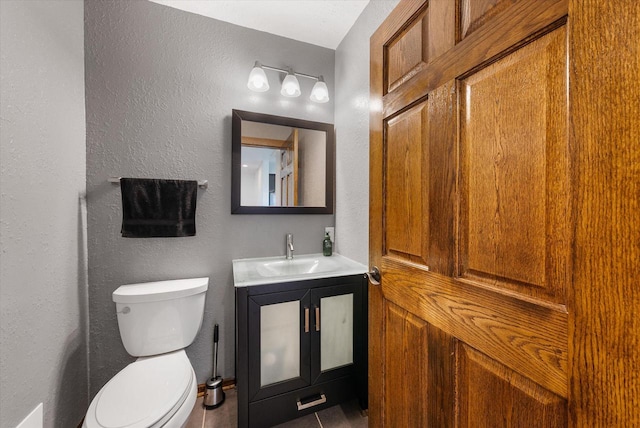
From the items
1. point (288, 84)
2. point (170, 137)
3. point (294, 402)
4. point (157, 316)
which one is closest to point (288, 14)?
point (288, 84)

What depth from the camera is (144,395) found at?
1.02 metres

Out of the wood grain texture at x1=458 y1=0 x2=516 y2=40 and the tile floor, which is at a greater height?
the wood grain texture at x1=458 y1=0 x2=516 y2=40

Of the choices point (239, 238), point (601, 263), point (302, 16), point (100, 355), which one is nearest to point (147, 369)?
point (100, 355)

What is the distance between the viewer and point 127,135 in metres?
1.48

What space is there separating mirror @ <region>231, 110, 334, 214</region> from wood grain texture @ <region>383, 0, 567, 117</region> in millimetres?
1114

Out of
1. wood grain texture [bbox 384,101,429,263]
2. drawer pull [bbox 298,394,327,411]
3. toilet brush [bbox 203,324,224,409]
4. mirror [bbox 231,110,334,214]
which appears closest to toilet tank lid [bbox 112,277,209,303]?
toilet brush [bbox 203,324,224,409]

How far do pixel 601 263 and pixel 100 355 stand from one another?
218 cm

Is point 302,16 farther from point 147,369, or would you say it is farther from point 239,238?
point 147,369

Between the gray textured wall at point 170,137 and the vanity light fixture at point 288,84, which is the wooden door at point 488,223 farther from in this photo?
the gray textured wall at point 170,137

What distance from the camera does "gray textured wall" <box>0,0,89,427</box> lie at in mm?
902

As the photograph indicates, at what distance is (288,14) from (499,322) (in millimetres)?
1974

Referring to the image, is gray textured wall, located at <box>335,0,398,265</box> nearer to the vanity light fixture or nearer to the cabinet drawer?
the vanity light fixture

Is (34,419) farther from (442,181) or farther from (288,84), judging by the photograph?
(288,84)

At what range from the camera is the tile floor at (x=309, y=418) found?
1.37 m
